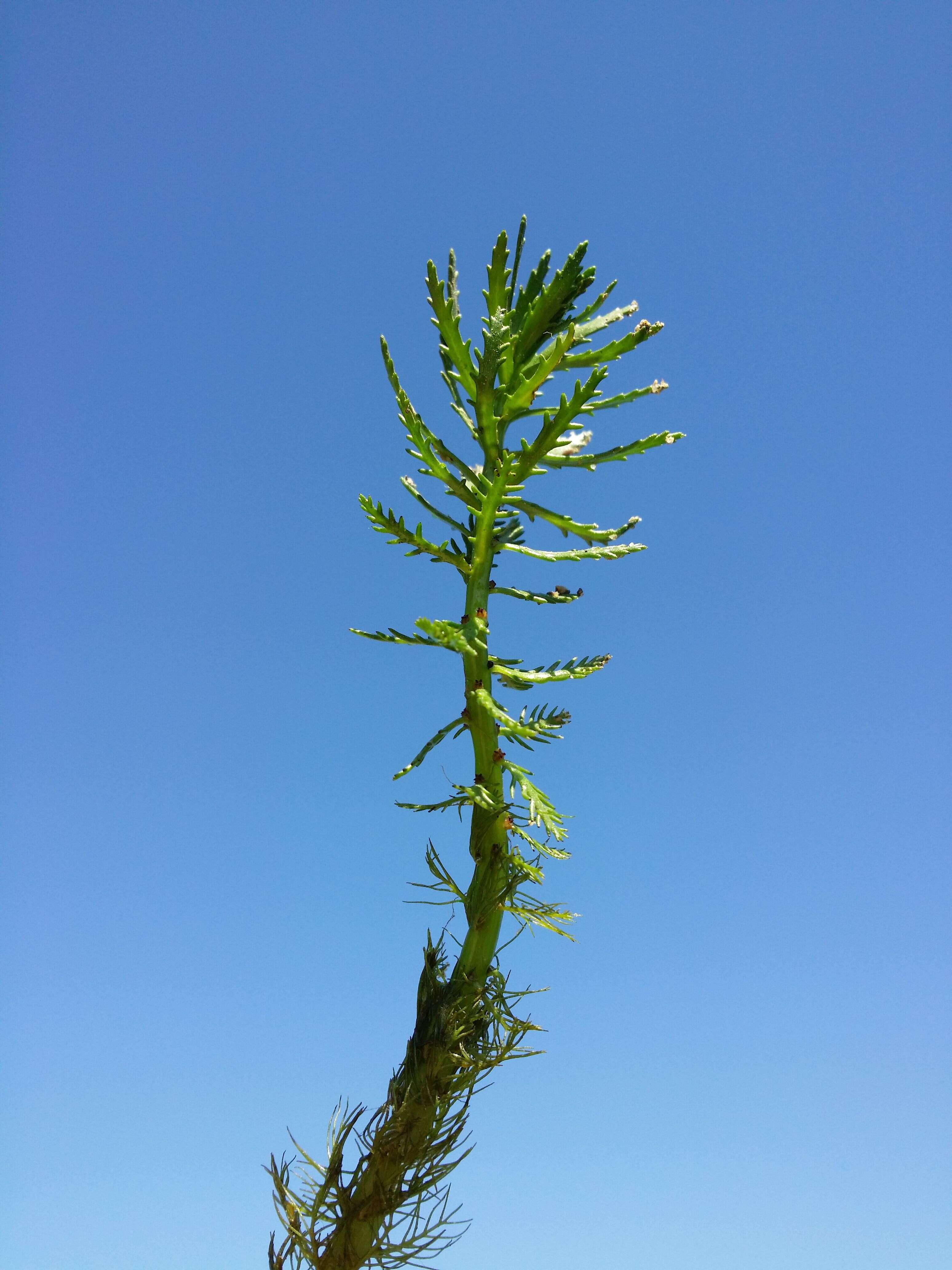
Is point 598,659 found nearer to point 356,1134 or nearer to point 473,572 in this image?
point 473,572

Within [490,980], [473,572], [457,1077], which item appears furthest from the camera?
[473,572]

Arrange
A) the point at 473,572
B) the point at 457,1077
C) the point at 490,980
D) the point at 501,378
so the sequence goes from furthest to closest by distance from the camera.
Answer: the point at 501,378, the point at 473,572, the point at 490,980, the point at 457,1077

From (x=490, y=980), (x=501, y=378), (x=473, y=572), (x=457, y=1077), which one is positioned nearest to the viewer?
(x=457, y=1077)

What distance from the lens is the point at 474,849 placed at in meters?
3.45

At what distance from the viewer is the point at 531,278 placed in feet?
13.2

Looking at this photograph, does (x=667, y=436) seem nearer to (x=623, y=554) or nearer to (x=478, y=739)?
(x=623, y=554)

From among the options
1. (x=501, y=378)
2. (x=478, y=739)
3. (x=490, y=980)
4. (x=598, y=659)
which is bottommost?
(x=490, y=980)

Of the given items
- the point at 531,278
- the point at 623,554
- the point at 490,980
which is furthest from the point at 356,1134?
the point at 531,278

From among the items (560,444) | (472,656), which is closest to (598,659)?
(472,656)

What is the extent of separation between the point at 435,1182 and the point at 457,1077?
396 millimetres

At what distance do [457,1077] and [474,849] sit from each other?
2.64ft

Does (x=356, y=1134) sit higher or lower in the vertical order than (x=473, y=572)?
lower

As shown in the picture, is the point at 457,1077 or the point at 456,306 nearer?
the point at 457,1077

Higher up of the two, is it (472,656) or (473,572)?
(473,572)
